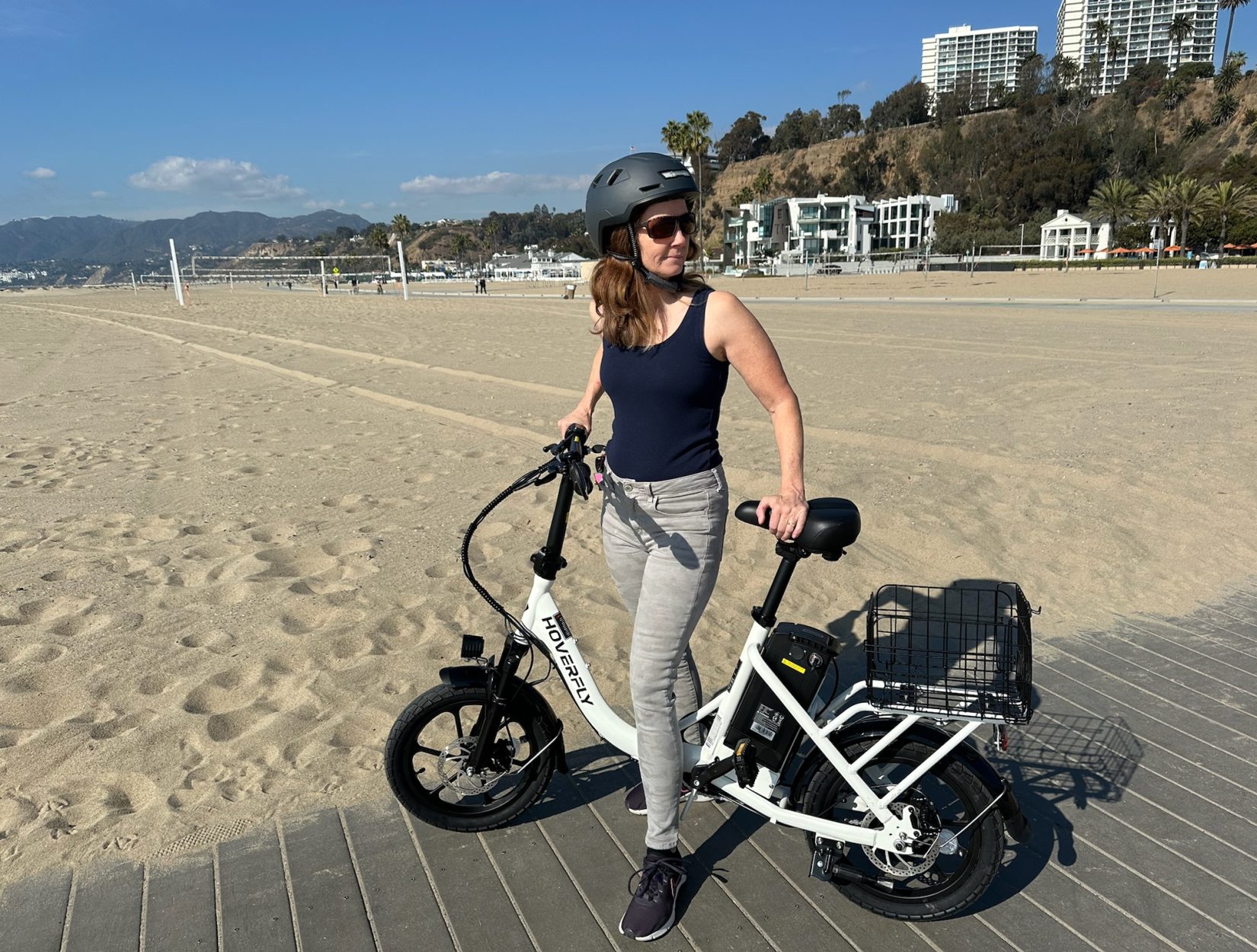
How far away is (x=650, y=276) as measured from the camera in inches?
85.4

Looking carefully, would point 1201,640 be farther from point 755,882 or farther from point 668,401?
point 668,401

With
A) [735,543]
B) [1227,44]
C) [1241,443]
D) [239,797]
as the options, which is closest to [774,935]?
[239,797]

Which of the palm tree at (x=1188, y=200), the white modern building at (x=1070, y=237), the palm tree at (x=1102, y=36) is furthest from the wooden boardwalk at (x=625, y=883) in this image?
the palm tree at (x=1102, y=36)

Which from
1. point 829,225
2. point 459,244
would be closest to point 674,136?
point 829,225

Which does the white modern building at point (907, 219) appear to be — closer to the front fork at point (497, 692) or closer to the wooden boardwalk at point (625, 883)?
the wooden boardwalk at point (625, 883)

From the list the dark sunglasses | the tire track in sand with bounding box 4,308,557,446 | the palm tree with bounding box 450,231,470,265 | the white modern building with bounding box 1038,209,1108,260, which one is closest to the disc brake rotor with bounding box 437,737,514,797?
the dark sunglasses

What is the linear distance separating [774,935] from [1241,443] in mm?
7609

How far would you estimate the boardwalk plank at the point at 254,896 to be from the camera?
2.31m

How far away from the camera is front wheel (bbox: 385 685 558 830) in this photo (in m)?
2.58

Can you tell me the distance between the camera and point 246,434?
343 inches

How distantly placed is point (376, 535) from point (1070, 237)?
87.7 meters

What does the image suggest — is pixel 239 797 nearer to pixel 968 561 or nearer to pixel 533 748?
pixel 533 748

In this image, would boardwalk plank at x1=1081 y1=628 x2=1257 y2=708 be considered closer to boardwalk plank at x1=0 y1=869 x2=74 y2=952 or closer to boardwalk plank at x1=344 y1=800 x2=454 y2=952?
boardwalk plank at x1=344 y1=800 x2=454 y2=952

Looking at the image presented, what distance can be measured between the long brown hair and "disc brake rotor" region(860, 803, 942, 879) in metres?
1.53
